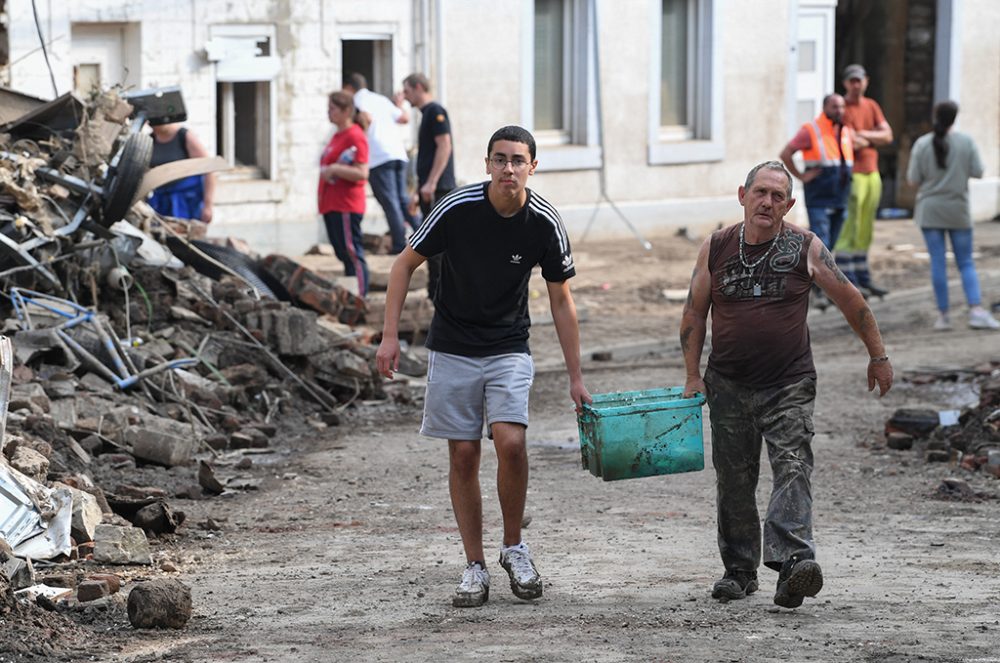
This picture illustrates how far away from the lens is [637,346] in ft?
47.5

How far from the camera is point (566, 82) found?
69.3 ft

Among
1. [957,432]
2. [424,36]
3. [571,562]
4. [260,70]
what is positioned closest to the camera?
[571,562]

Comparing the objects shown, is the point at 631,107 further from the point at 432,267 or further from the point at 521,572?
the point at 521,572

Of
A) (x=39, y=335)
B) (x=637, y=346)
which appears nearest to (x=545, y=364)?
(x=637, y=346)

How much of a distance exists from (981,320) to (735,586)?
29.7 feet

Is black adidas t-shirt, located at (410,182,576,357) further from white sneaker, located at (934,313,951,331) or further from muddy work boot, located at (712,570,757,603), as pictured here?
white sneaker, located at (934,313,951,331)

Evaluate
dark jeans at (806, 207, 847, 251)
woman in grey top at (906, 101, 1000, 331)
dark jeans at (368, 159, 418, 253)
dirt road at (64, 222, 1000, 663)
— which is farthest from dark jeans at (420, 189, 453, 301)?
woman in grey top at (906, 101, 1000, 331)

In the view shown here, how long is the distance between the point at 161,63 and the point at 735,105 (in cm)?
830

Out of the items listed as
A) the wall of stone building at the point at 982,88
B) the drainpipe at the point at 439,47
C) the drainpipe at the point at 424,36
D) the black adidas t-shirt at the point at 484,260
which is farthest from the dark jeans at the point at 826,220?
the black adidas t-shirt at the point at 484,260

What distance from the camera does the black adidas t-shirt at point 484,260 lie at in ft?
21.5

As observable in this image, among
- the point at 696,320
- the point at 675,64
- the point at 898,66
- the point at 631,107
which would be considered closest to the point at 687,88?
the point at 675,64

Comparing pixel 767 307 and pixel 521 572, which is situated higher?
pixel 767 307

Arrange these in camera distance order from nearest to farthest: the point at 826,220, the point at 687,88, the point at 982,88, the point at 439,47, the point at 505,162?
the point at 505,162
the point at 826,220
the point at 439,47
the point at 687,88
the point at 982,88

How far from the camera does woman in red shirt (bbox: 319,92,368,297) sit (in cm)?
1455
